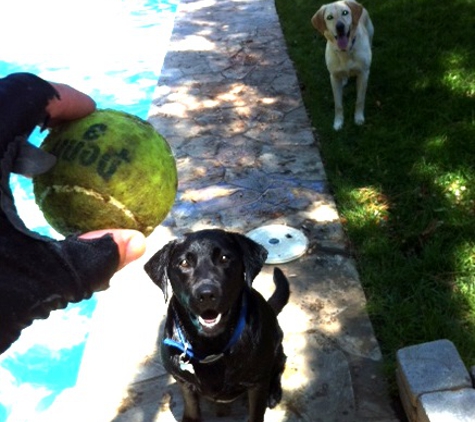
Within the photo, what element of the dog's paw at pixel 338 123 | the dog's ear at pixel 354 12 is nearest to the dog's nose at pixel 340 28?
the dog's ear at pixel 354 12

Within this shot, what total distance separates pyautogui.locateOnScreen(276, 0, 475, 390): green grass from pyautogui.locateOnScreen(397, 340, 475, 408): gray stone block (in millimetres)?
331

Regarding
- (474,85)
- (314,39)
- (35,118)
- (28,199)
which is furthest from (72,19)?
(35,118)

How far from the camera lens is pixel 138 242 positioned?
69.7 inches

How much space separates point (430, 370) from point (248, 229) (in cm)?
223

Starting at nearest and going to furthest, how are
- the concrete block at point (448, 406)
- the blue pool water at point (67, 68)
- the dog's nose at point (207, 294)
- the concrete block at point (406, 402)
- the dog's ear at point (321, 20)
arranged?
1. the dog's nose at point (207, 294)
2. the concrete block at point (448, 406)
3. the concrete block at point (406, 402)
4. the blue pool water at point (67, 68)
5. the dog's ear at point (321, 20)

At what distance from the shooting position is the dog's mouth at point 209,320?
2.70 m

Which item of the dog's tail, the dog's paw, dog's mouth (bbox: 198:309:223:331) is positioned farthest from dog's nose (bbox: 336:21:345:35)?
dog's mouth (bbox: 198:309:223:331)

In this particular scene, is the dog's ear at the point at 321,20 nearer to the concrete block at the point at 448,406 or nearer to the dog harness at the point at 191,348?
the dog harness at the point at 191,348

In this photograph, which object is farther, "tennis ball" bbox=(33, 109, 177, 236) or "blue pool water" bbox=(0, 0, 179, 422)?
"blue pool water" bbox=(0, 0, 179, 422)

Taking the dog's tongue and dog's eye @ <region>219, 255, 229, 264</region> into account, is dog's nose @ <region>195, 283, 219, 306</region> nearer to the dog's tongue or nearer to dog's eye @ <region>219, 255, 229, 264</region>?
dog's eye @ <region>219, 255, 229, 264</region>

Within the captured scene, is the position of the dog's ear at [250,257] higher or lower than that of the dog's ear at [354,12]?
higher

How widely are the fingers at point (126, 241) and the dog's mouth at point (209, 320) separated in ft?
3.23

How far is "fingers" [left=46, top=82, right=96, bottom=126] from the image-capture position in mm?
1725

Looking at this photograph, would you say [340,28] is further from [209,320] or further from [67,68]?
[67,68]
